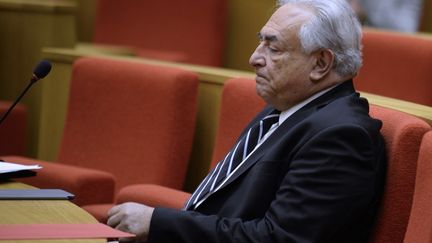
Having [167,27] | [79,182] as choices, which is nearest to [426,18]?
[167,27]

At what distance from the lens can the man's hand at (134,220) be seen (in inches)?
73.3

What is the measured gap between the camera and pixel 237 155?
201 centimetres

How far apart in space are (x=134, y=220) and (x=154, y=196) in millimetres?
538

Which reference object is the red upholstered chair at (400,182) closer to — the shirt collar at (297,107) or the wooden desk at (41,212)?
the shirt collar at (297,107)

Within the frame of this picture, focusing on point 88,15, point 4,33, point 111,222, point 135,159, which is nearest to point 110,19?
point 88,15

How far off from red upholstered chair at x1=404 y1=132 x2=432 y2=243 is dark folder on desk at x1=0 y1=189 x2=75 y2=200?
2.06 ft

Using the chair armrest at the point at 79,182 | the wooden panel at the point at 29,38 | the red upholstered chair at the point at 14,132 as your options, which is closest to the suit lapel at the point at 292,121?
the chair armrest at the point at 79,182

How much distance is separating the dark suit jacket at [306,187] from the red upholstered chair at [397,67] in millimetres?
1035

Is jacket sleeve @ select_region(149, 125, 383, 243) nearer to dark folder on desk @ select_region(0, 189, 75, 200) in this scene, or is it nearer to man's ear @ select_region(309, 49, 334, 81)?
man's ear @ select_region(309, 49, 334, 81)

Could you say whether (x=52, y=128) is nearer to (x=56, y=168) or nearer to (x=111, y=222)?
(x=56, y=168)

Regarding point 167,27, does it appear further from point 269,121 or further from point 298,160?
point 298,160

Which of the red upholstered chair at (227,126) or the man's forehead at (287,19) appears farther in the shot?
the red upholstered chair at (227,126)

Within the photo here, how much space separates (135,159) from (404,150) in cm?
118

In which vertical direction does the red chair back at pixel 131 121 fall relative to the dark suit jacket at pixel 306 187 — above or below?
below
